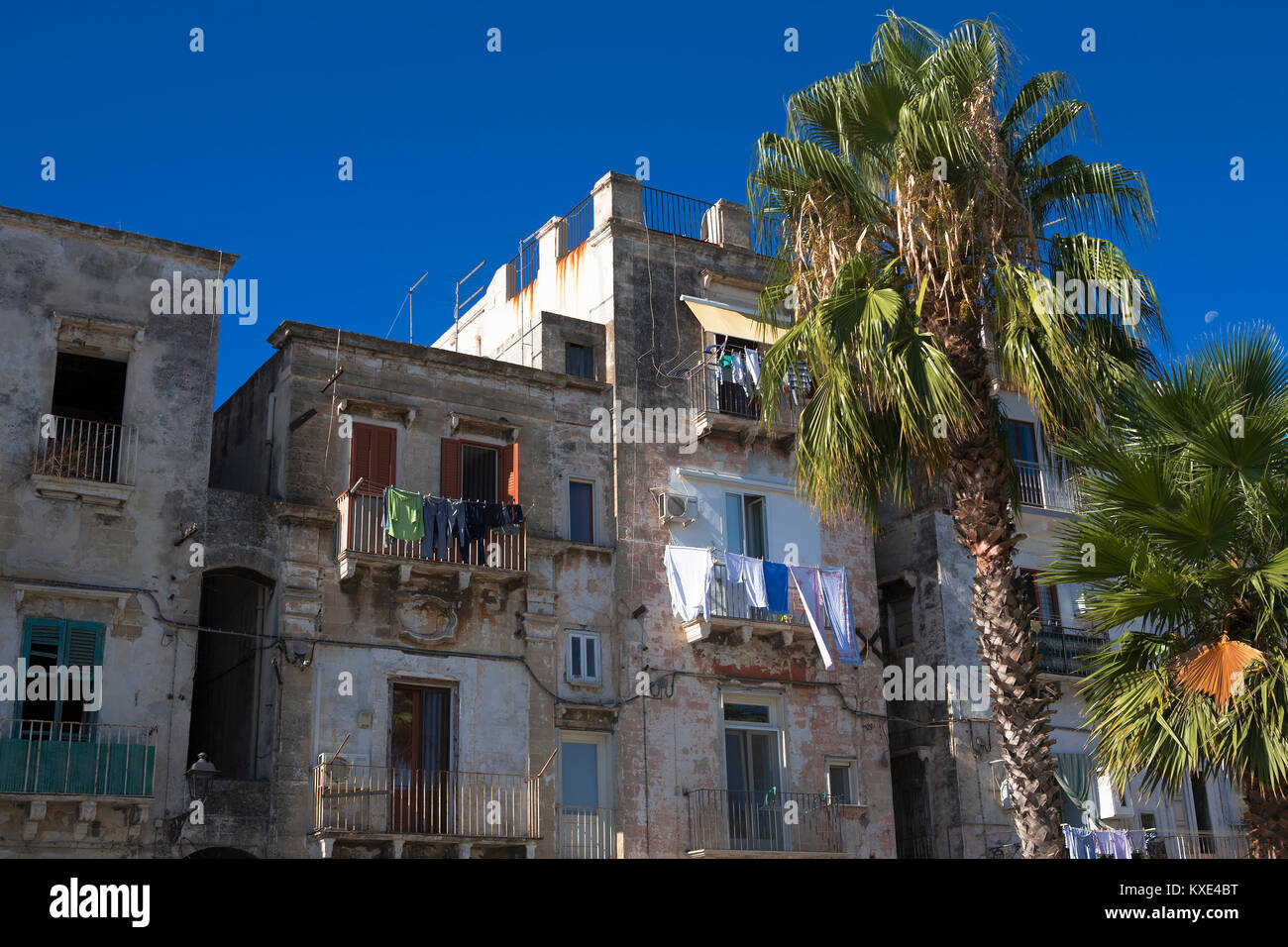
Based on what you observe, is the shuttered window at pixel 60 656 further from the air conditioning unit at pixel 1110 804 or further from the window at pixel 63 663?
the air conditioning unit at pixel 1110 804

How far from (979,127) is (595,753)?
1296cm

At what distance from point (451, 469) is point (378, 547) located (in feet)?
8.27

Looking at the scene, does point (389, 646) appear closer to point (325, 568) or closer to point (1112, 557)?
point (325, 568)

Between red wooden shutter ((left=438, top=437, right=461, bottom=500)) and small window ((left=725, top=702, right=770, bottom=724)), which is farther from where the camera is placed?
small window ((left=725, top=702, right=770, bottom=724))

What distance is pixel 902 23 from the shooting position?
19422 mm

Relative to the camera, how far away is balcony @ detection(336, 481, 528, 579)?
2388cm

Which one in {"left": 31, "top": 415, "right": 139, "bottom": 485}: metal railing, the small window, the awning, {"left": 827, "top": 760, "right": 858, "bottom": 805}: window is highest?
the awning

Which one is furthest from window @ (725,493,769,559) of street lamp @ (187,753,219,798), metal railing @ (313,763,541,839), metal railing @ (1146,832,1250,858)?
street lamp @ (187,753,219,798)

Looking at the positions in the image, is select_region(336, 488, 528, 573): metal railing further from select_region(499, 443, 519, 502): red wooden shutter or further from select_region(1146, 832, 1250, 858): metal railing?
select_region(1146, 832, 1250, 858): metal railing

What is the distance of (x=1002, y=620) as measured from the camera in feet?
56.2

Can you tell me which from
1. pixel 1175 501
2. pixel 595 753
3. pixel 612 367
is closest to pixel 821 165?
pixel 1175 501

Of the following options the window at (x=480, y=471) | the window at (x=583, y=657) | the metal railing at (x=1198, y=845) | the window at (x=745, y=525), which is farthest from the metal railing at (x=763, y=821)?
the metal railing at (x=1198, y=845)

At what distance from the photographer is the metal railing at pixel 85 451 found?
22.4 metres

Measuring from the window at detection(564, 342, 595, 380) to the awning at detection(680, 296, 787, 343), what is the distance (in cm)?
230
